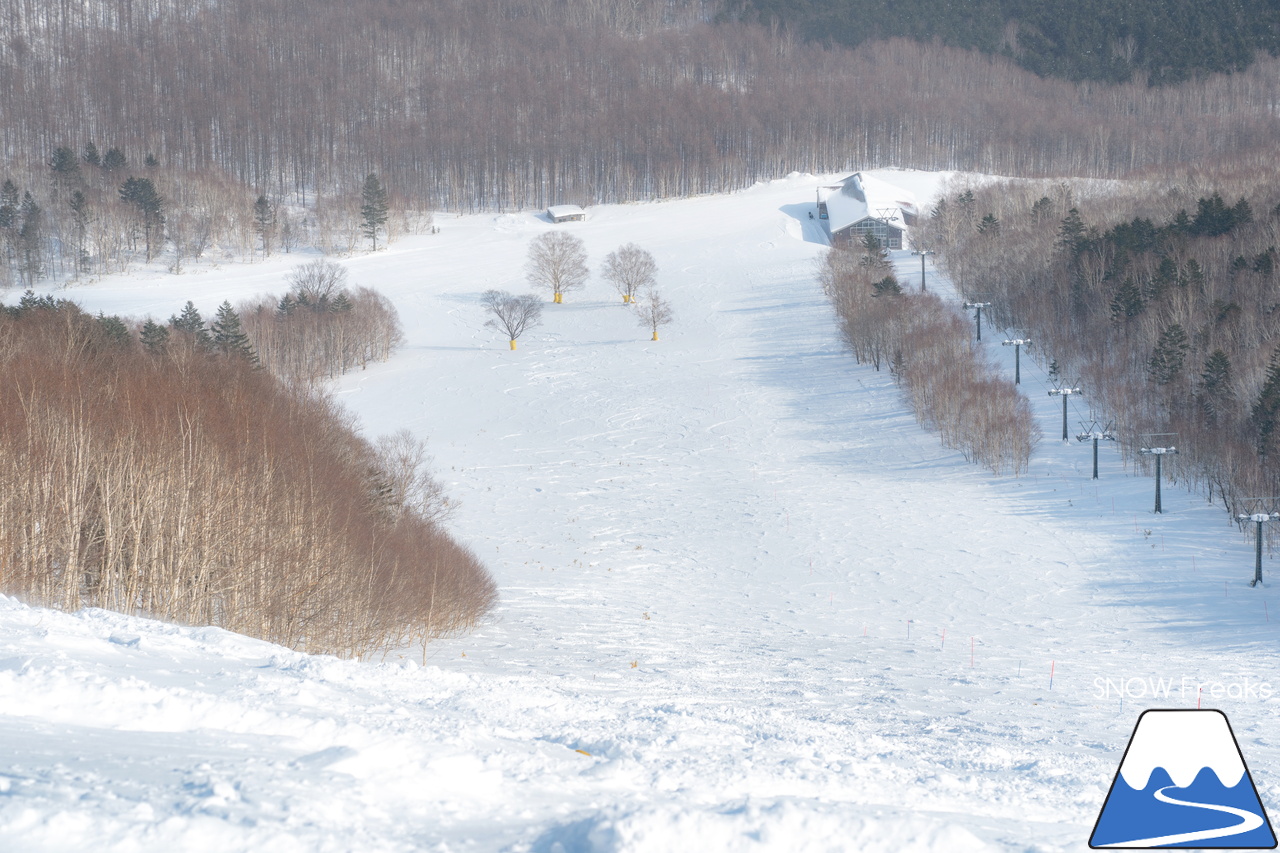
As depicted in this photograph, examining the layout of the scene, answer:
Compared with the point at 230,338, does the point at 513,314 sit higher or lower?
higher

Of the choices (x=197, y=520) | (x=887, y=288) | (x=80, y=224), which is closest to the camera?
(x=197, y=520)

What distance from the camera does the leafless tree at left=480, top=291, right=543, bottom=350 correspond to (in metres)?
69.6

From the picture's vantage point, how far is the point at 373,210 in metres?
92.7

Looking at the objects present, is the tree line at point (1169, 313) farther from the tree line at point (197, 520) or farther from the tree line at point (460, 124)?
the tree line at point (460, 124)

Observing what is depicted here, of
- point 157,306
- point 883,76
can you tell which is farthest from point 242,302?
point 883,76

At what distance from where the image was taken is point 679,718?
1092 cm

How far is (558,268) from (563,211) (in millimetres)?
31073

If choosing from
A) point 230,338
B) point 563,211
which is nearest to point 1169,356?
point 230,338

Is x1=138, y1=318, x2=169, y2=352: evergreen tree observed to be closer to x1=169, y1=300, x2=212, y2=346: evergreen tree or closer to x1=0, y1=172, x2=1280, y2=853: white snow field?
x1=169, y1=300, x2=212, y2=346: evergreen tree

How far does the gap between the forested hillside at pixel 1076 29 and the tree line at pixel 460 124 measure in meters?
6.74

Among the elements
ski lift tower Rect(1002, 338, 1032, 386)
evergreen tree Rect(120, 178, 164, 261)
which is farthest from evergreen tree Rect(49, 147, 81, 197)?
ski lift tower Rect(1002, 338, 1032, 386)

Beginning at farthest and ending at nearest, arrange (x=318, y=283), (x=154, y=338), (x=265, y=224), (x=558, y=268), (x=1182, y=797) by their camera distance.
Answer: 1. (x=265, y=224)
2. (x=558, y=268)
3. (x=318, y=283)
4. (x=154, y=338)
5. (x=1182, y=797)

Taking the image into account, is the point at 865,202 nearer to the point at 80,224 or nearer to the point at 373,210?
the point at 373,210

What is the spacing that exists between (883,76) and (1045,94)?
2653 centimetres
